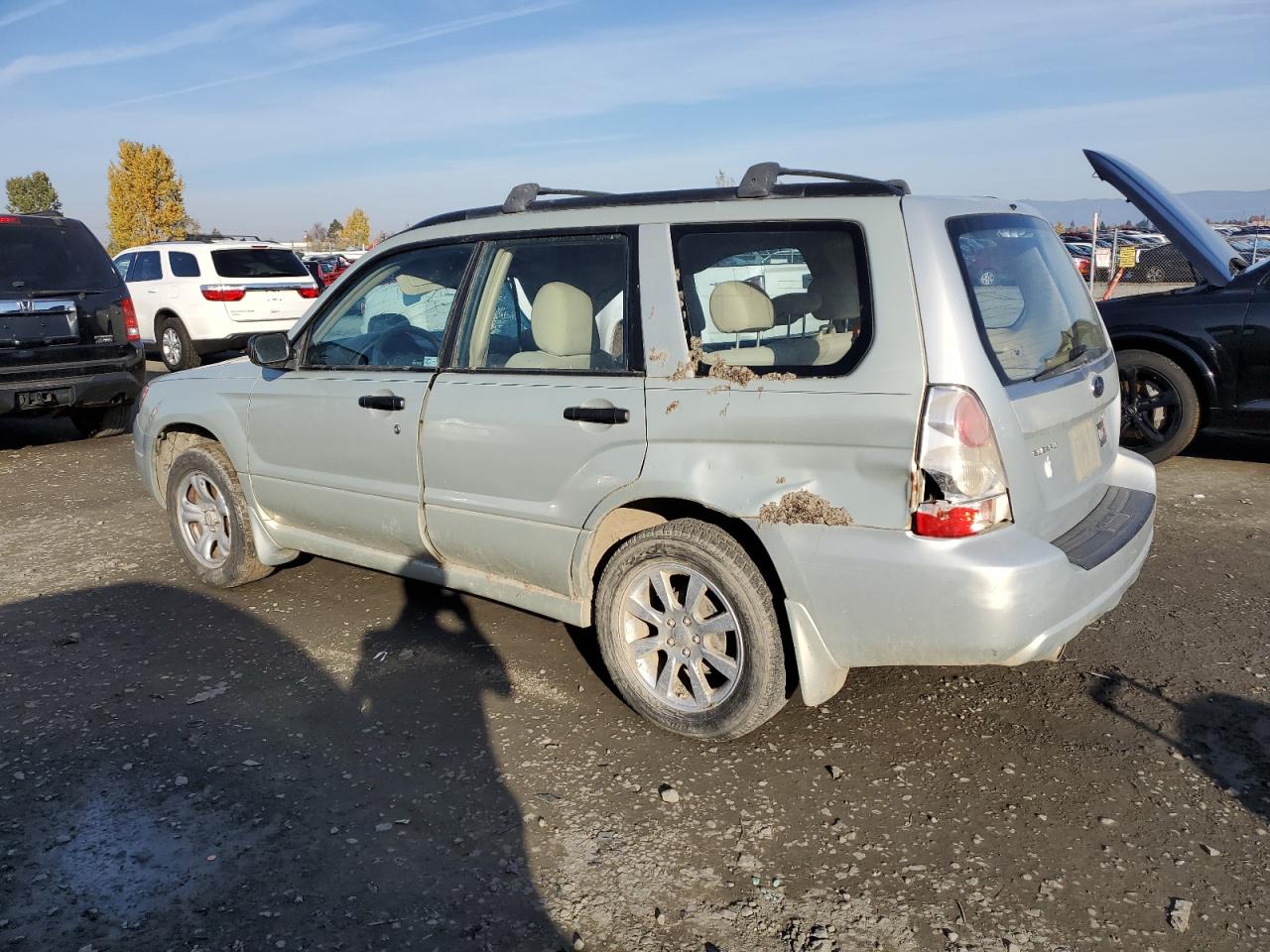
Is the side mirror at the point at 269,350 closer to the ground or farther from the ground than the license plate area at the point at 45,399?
farther from the ground

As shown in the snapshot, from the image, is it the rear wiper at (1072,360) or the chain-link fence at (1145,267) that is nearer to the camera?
the rear wiper at (1072,360)

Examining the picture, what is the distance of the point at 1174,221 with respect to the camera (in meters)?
6.82

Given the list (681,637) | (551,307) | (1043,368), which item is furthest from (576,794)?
(1043,368)

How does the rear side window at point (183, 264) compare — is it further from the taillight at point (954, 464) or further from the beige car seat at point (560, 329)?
the taillight at point (954, 464)

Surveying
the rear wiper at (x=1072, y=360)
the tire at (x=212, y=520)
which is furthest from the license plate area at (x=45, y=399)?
the rear wiper at (x=1072, y=360)

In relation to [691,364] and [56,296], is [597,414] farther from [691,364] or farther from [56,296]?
[56,296]

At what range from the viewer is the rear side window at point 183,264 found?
13922 mm

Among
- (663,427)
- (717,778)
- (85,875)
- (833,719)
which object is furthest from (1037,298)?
(85,875)

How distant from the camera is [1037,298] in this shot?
3.57m

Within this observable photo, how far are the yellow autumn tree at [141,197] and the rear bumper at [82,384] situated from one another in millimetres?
35403

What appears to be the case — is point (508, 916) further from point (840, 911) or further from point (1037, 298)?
point (1037, 298)

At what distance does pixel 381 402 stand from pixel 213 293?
10.8m

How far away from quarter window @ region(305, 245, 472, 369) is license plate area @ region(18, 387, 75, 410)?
4.68 metres

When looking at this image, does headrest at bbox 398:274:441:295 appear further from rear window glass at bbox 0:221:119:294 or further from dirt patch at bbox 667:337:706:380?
rear window glass at bbox 0:221:119:294
